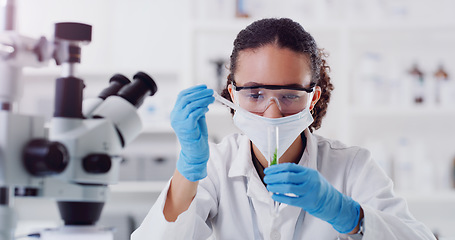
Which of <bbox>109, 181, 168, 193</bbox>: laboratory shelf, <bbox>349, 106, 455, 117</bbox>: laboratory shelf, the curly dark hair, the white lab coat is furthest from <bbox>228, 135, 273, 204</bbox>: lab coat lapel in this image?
<bbox>349, 106, 455, 117</bbox>: laboratory shelf

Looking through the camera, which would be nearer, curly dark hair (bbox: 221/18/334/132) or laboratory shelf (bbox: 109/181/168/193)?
curly dark hair (bbox: 221/18/334/132)

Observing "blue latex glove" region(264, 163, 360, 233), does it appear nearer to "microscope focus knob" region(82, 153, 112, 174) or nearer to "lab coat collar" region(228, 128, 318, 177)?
"lab coat collar" region(228, 128, 318, 177)

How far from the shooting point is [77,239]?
60 cm

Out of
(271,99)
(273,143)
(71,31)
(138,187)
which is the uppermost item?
(71,31)

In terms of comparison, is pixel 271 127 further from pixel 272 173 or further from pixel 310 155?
pixel 310 155

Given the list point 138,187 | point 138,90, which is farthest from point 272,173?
point 138,187

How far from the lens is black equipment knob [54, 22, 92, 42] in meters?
0.62

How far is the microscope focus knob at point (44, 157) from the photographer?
563 mm

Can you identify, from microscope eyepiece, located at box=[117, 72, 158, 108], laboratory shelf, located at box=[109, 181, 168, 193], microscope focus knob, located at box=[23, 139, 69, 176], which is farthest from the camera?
laboratory shelf, located at box=[109, 181, 168, 193]

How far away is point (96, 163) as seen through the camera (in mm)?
601

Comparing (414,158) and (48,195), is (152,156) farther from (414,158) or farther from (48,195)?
(48,195)

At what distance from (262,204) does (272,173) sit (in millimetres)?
311

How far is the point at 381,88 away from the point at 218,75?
1.01 metres

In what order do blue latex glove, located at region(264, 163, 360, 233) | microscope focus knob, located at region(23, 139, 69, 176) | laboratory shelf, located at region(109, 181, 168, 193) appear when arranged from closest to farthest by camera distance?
microscope focus knob, located at region(23, 139, 69, 176)
blue latex glove, located at region(264, 163, 360, 233)
laboratory shelf, located at region(109, 181, 168, 193)
